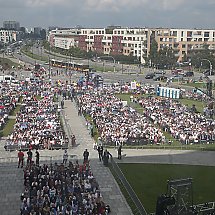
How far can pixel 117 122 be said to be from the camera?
1407 inches

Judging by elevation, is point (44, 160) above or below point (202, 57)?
below

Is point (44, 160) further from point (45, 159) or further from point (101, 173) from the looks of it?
point (101, 173)

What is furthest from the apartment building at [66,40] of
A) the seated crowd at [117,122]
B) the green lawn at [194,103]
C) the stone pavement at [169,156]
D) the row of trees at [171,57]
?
the stone pavement at [169,156]

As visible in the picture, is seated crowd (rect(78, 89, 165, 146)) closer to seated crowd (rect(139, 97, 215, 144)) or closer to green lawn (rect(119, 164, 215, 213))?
seated crowd (rect(139, 97, 215, 144))

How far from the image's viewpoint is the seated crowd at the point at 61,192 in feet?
60.2

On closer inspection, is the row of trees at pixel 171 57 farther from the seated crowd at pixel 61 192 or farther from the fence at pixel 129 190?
the seated crowd at pixel 61 192

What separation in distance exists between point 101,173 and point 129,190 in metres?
3.38

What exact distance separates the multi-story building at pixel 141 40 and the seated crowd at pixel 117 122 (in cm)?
6910

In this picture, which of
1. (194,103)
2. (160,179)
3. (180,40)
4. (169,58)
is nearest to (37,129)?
(160,179)

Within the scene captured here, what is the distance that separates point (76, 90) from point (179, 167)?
32.5 meters

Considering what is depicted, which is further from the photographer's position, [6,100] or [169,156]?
[6,100]

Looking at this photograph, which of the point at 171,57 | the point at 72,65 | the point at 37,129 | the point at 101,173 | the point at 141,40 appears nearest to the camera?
the point at 101,173

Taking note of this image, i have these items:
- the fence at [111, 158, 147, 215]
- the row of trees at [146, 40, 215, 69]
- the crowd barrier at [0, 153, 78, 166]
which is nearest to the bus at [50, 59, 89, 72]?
the row of trees at [146, 40, 215, 69]

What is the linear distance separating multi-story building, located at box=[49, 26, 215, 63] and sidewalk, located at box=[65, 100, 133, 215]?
263 ft
